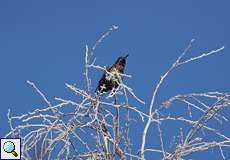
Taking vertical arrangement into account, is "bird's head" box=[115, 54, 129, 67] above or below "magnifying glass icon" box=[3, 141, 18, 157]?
above

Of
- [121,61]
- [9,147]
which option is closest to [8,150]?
[9,147]

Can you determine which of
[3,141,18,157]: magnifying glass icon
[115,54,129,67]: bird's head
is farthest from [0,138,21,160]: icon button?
[115,54,129,67]: bird's head

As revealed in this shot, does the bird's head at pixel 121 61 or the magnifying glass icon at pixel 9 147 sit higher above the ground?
the bird's head at pixel 121 61

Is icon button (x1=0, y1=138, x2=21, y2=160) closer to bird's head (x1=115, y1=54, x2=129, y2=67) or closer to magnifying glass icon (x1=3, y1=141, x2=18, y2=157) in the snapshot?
magnifying glass icon (x1=3, y1=141, x2=18, y2=157)

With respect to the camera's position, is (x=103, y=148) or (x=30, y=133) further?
(x=103, y=148)

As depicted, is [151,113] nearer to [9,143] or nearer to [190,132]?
[190,132]

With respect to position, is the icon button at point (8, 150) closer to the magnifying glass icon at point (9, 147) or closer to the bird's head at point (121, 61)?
the magnifying glass icon at point (9, 147)

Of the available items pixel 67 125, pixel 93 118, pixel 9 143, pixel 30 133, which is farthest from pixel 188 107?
pixel 9 143

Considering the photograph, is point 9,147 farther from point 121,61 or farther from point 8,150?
point 121,61

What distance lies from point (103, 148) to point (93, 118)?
247 millimetres

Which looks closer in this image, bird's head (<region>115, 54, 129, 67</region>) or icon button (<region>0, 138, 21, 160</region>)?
icon button (<region>0, 138, 21, 160</region>)

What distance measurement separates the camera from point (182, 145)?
2.33 m

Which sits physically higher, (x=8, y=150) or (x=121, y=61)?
(x=121, y=61)

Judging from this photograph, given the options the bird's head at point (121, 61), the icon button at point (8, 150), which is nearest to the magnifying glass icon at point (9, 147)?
the icon button at point (8, 150)
